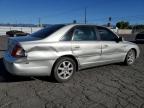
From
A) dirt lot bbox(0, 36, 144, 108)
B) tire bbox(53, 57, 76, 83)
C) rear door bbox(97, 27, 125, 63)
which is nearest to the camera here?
dirt lot bbox(0, 36, 144, 108)

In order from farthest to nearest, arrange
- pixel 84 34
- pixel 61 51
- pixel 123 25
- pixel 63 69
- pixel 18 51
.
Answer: pixel 123 25 → pixel 84 34 → pixel 63 69 → pixel 61 51 → pixel 18 51

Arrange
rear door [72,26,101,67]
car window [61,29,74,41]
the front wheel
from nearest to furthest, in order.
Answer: car window [61,29,74,41], rear door [72,26,101,67], the front wheel

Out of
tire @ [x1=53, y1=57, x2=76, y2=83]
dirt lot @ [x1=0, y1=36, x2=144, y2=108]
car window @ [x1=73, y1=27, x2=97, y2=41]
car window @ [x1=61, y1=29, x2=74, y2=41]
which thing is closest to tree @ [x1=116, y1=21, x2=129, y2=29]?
car window @ [x1=73, y1=27, x2=97, y2=41]

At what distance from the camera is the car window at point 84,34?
539cm

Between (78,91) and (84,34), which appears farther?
(84,34)

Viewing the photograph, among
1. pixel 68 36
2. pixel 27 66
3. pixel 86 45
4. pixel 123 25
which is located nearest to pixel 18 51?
pixel 27 66

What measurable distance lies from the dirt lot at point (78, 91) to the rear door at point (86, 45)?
499 mm

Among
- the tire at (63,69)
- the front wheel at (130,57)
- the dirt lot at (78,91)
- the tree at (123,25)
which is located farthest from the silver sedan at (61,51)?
the tree at (123,25)

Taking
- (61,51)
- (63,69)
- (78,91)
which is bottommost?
(78,91)

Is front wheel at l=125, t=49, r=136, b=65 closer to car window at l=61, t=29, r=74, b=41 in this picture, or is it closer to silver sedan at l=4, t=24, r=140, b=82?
silver sedan at l=4, t=24, r=140, b=82

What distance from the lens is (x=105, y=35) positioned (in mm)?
6242

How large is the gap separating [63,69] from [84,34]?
1189 millimetres

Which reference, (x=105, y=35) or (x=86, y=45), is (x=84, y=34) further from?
(x=105, y=35)

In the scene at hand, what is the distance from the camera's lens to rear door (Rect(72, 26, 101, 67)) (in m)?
5.30
